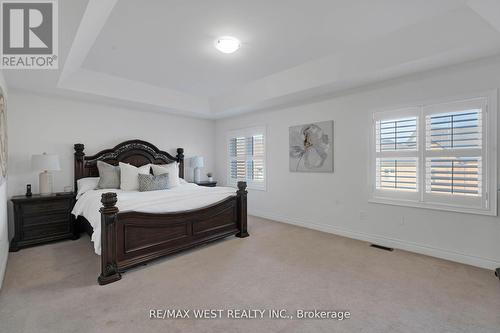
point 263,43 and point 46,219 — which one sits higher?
point 263,43

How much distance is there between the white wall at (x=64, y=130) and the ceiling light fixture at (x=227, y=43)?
280 cm

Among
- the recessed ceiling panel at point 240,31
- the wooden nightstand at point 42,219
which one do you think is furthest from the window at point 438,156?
the wooden nightstand at point 42,219

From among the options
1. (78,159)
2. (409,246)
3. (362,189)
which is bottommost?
(409,246)

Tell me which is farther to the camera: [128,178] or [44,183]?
[128,178]

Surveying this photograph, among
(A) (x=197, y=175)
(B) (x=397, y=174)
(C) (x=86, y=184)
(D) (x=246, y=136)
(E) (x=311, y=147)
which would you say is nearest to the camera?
(B) (x=397, y=174)

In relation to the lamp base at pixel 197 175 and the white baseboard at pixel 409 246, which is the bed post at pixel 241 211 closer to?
the white baseboard at pixel 409 246

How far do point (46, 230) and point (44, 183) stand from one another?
694 millimetres

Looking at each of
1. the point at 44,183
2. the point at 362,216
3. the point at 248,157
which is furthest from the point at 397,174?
the point at 44,183

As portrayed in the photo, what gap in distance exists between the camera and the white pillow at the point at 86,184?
3914 mm

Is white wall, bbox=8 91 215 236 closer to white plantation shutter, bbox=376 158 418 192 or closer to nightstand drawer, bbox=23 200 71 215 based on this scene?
nightstand drawer, bbox=23 200 71 215

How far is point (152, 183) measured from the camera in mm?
4051

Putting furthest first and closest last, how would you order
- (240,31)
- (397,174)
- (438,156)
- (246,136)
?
(246,136) < (397,174) < (438,156) < (240,31)

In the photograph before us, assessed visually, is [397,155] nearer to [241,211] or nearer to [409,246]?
[409,246]

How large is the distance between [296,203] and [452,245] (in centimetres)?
232
